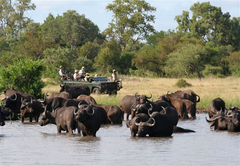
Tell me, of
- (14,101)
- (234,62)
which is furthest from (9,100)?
(234,62)

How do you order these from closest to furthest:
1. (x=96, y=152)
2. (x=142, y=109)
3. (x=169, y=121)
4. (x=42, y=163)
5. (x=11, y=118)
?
1. (x=42, y=163)
2. (x=96, y=152)
3. (x=169, y=121)
4. (x=142, y=109)
5. (x=11, y=118)

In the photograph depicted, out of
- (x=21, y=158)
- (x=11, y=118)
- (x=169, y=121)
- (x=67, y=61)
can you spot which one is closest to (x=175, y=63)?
(x=67, y=61)

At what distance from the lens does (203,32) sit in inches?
3465

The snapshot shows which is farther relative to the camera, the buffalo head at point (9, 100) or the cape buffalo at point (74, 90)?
the cape buffalo at point (74, 90)

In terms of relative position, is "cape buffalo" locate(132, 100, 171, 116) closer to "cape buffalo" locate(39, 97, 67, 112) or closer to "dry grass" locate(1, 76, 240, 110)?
"cape buffalo" locate(39, 97, 67, 112)

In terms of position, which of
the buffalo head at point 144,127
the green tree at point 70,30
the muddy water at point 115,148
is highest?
the green tree at point 70,30

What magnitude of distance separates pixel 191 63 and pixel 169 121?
4180 centimetres

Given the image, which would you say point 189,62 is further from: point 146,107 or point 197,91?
point 146,107

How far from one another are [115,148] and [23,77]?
44.1 ft

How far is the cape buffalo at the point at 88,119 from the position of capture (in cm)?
1470

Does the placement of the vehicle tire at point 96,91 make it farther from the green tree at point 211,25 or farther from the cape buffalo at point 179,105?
the green tree at point 211,25

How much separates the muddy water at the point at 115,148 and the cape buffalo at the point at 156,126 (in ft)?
0.96

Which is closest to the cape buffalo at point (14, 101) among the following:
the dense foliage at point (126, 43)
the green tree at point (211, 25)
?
the dense foliage at point (126, 43)

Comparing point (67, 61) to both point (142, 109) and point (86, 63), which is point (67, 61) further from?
point (142, 109)
